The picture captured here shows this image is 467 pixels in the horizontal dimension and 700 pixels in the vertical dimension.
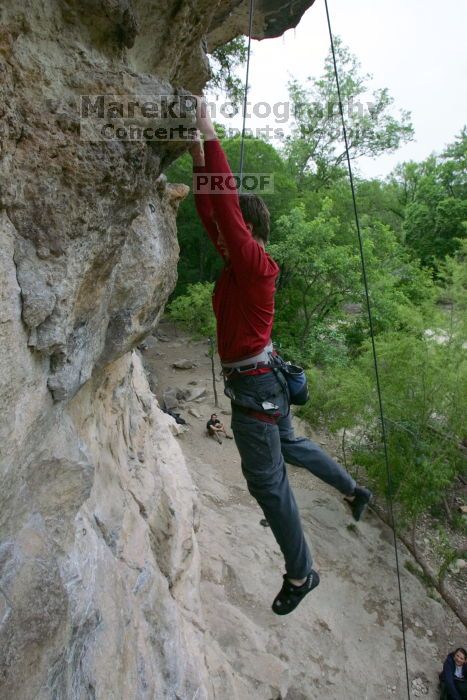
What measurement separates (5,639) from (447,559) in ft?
23.5

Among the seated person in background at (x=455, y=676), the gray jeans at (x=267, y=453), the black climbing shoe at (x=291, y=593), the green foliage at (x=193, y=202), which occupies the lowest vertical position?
the seated person in background at (x=455, y=676)

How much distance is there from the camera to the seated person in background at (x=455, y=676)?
5.40m

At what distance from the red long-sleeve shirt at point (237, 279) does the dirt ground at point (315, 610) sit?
280 centimetres

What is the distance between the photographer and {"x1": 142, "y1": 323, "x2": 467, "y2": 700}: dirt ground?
14.6 feet

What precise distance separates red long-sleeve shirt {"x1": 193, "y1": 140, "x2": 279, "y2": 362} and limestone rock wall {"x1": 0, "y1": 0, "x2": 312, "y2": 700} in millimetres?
341

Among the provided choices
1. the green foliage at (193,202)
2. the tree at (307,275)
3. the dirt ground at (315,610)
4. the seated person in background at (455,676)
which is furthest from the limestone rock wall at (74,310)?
the green foliage at (193,202)

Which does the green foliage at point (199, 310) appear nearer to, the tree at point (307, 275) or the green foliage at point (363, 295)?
the green foliage at point (363, 295)

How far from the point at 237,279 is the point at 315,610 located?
5.35m

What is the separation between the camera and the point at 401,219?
28016 mm

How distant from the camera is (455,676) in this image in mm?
5594

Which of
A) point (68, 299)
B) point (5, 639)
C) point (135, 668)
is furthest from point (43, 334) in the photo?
point (135, 668)

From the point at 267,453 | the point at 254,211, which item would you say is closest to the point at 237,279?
the point at 254,211

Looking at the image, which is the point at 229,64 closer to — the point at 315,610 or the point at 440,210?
the point at 315,610

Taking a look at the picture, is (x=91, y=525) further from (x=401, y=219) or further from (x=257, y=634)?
(x=401, y=219)
